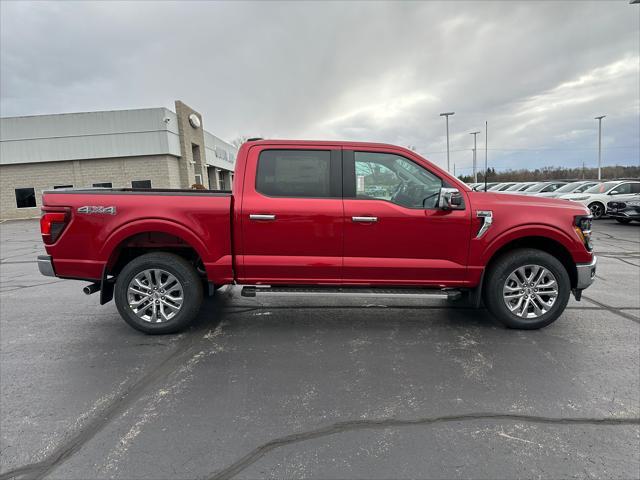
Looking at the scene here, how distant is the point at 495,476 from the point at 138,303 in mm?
3647

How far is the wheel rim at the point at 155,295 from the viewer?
4113 mm

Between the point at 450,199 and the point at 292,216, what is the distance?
1674 mm

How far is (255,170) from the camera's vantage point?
4180 millimetres

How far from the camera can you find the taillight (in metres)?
4.00

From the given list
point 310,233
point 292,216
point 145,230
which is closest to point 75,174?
point 145,230

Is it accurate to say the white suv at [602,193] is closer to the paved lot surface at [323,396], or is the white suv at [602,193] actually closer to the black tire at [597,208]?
the black tire at [597,208]

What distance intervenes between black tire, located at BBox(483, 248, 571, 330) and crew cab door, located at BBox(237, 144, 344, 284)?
172 centimetres

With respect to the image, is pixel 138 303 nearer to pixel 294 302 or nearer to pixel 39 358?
pixel 39 358

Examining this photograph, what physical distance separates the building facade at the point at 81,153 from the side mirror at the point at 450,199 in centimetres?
2468

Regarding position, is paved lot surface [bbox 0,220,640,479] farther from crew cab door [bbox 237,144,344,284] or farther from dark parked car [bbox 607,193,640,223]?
dark parked car [bbox 607,193,640,223]

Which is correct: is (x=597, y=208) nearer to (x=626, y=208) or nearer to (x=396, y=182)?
(x=626, y=208)

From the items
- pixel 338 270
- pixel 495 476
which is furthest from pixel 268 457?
pixel 338 270

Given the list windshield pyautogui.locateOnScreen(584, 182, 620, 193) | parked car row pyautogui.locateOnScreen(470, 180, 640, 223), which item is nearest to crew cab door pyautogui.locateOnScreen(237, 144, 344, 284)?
parked car row pyautogui.locateOnScreen(470, 180, 640, 223)

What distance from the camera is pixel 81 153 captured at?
2514cm
